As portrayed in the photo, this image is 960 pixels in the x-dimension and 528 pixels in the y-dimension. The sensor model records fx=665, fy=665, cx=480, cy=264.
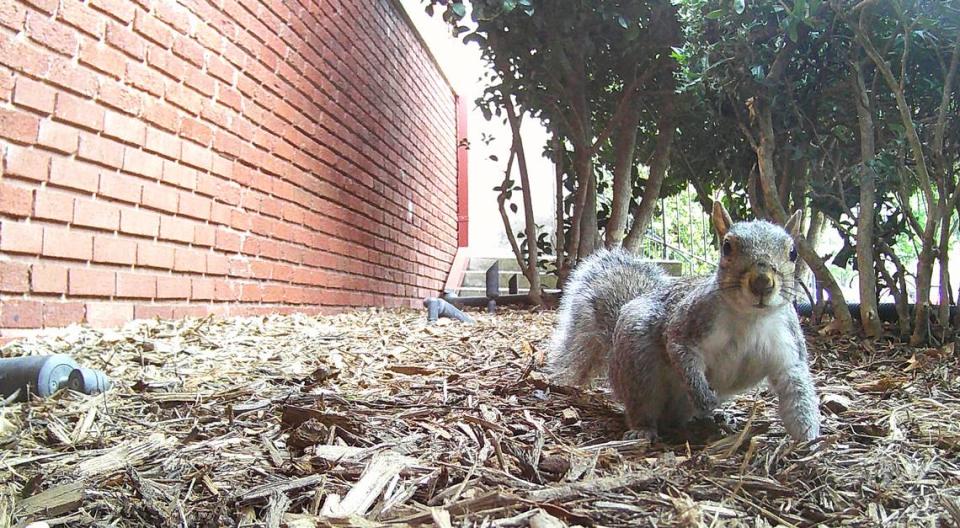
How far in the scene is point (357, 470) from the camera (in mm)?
1177

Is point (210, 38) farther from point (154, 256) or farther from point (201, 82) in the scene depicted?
point (154, 256)

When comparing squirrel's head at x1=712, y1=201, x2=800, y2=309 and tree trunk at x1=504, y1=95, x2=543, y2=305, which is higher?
tree trunk at x1=504, y1=95, x2=543, y2=305

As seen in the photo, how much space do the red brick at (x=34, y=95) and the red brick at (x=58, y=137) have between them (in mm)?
54

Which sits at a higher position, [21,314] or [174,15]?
[174,15]

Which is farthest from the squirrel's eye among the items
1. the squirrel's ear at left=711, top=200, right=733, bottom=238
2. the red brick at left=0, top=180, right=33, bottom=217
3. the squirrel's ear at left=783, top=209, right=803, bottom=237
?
the red brick at left=0, top=180, right=33, bottom=217

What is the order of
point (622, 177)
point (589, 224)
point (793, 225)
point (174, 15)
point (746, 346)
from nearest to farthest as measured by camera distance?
point (746, 346), point (793, 225), point (174, 15), point (622, 177), point (589, 224)

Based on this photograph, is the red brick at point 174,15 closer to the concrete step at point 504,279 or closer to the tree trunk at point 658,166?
the tree trunk at point 658,166

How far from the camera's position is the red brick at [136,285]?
2.69 m

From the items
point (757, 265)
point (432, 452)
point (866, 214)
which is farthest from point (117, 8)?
point (866, 214)

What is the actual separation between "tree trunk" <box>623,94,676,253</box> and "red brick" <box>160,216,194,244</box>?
295 centimetres

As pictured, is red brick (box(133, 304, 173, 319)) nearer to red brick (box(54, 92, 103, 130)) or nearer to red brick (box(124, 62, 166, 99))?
red brick (box(54, 92, 103, 130))

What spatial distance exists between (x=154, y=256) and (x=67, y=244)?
1.59ft

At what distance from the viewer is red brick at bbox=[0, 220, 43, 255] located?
2.17 metres

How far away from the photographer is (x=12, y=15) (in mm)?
2162
